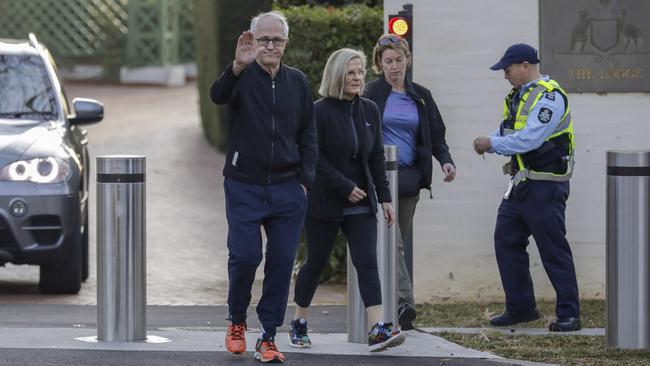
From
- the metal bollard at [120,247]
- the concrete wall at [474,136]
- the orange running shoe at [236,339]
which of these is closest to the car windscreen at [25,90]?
the concrete wall at [474,136]

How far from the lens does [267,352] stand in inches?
303

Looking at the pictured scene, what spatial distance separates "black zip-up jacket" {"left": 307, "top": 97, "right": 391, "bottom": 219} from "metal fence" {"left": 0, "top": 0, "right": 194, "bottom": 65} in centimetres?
2013

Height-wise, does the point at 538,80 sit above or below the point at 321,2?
below

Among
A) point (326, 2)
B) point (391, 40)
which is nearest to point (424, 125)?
point (391, 40)

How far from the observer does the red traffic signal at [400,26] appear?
32.4 feet

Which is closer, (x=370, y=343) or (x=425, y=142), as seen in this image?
(x=370, y=343)

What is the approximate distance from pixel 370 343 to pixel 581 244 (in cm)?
325

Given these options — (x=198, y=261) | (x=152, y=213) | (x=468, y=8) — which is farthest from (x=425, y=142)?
(x=152, y=213)

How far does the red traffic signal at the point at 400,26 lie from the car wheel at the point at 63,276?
2749 millimetres

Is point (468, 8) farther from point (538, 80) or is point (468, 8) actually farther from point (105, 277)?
point (105, 277)

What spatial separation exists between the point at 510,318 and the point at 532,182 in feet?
2.90

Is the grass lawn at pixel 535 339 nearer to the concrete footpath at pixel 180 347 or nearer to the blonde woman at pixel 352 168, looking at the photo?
the concrete footpath at pixel 180 347

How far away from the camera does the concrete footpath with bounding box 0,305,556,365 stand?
7.80m

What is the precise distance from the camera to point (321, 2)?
13.0 meters
